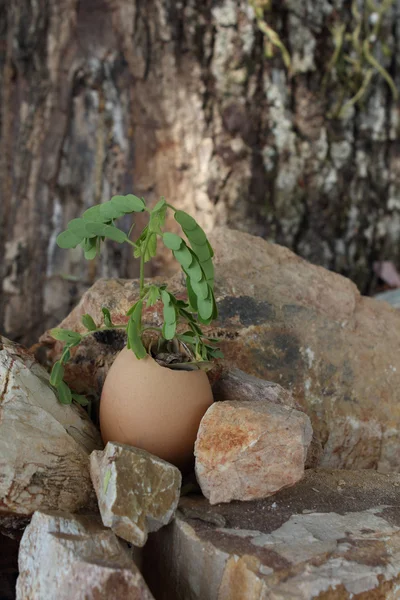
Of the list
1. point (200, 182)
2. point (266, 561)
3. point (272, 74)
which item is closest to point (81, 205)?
point (200, 182)

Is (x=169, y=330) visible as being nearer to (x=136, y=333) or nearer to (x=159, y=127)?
(x=136, y=333)

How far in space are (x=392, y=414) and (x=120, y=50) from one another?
1.64 m

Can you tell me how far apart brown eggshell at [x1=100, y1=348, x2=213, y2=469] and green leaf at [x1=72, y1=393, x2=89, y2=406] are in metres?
0.12

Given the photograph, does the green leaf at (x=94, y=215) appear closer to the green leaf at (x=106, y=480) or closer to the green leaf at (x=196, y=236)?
the green leaf at (x=196, y=236)

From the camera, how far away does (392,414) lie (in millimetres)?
1597

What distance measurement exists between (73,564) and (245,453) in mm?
375

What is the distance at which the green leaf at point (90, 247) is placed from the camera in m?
1.27

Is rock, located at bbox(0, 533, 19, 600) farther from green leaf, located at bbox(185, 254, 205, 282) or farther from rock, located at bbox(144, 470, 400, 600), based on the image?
green leaf, located at bbox(185, 254, 205, 282)

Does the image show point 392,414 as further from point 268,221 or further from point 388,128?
point 388,128

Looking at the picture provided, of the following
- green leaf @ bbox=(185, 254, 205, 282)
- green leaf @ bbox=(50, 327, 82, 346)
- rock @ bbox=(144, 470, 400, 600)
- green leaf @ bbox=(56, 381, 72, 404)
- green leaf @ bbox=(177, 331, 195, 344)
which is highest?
green leaf @ bbox=(185, 254, 205, 282)

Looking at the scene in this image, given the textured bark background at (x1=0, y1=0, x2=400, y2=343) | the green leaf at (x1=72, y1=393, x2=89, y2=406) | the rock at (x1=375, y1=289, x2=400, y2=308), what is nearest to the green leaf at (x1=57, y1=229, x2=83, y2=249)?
the green leaf at (x1=72, y1=393, x2=89, y2=406)

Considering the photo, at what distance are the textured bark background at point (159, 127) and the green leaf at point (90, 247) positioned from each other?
1.11 meters

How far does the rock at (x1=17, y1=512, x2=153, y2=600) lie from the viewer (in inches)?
37.4

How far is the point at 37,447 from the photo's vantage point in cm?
117
